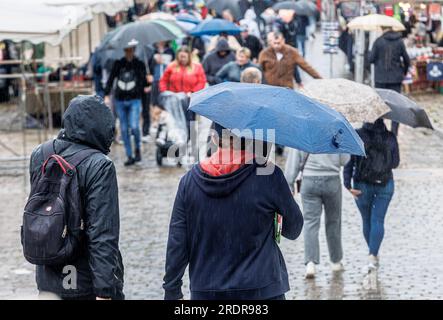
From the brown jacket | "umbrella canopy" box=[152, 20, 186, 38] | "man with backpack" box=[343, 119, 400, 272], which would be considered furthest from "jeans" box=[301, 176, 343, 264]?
"umbrella canopy" box=[152, 20, 186, 38]

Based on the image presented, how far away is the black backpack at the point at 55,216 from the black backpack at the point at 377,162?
4.31 meters

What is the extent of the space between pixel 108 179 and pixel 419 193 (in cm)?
869

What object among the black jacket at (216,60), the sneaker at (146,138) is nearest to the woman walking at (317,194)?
the black jacket at (216,60)

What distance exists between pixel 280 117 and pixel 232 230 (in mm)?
653

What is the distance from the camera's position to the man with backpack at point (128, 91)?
55.9 feet

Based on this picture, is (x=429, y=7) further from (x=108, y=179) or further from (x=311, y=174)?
(x=108, y=179)

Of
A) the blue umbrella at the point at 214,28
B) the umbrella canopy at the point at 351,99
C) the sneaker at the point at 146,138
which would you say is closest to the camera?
the umbrella canopy at the point at 351,99

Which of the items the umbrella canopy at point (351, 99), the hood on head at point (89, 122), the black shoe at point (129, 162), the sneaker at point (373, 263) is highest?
the hood on head at point (89, 122)

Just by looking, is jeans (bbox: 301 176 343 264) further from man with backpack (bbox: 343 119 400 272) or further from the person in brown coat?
the person in brown coat

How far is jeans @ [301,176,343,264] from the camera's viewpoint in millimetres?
10188

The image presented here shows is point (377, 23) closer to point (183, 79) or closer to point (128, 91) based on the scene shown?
point (183, 79)

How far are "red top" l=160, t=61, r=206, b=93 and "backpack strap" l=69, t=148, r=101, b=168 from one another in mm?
10866

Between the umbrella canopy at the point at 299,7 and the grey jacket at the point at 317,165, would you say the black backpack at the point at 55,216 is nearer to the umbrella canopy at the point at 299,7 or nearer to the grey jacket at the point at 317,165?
the grey jacket at the point at 317,165

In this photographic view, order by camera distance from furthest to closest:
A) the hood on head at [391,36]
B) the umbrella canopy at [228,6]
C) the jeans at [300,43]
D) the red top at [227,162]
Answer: the jeans at [300,43]
the umbrella canopy at [228,6]
the hood on head at [391,36]
the red top at [227,162]
